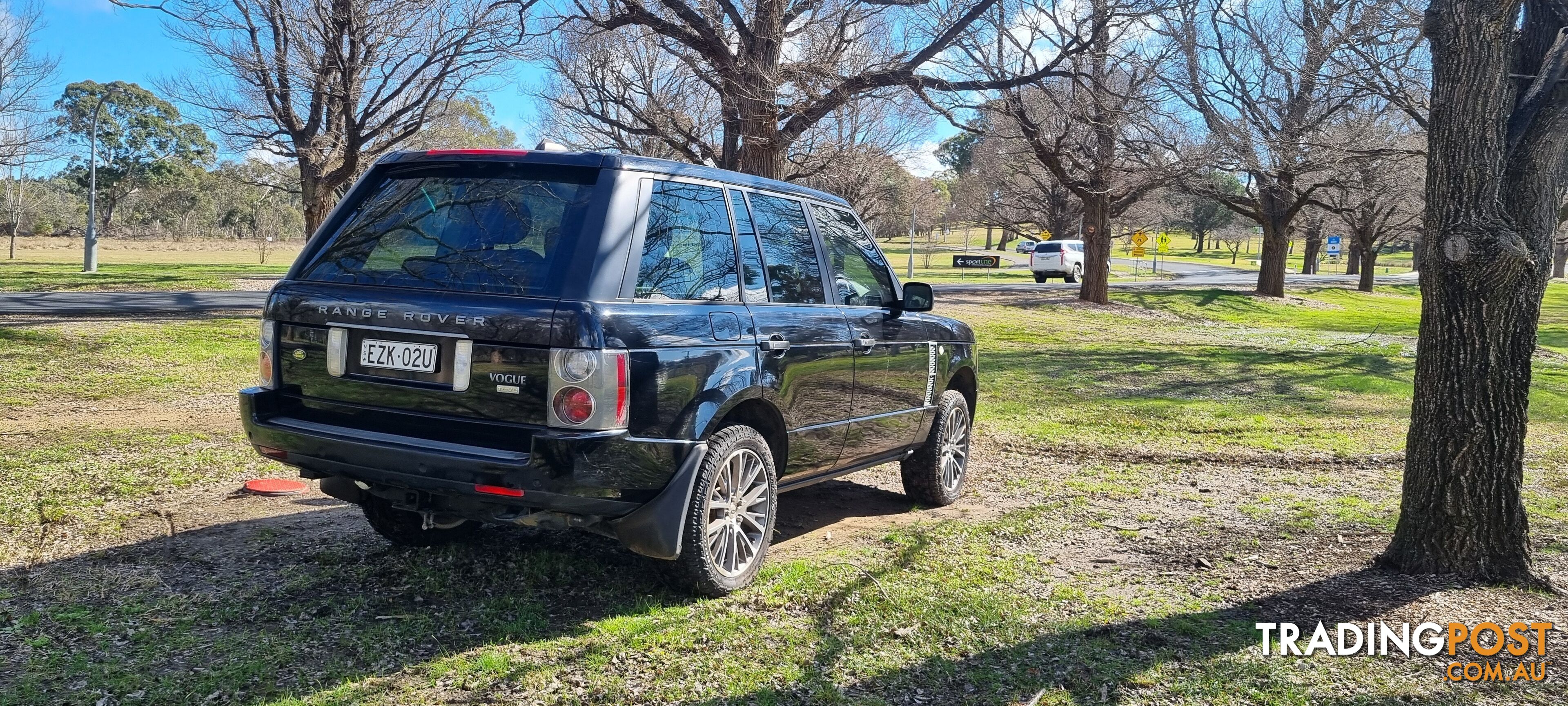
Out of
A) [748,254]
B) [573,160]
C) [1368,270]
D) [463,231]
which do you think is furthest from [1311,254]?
[463,231]

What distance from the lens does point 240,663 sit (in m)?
3.60

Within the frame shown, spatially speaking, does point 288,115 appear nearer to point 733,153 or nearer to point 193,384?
point 733,153

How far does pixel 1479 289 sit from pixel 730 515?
3.53 meters

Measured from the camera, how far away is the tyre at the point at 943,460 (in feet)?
21.2

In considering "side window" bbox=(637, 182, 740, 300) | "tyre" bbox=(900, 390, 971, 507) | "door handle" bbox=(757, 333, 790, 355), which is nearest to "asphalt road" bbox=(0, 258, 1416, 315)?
"side window" bbox=(637, 182, 740, 300)

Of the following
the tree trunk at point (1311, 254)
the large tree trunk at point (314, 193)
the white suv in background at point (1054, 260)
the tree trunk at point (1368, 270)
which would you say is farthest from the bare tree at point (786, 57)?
the tree trunk at point (1311, 254)

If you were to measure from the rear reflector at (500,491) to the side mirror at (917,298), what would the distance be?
2.81 m

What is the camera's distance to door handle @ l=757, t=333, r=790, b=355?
4598 mm

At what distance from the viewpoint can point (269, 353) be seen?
4.34m

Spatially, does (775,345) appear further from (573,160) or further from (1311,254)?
(1311,254)

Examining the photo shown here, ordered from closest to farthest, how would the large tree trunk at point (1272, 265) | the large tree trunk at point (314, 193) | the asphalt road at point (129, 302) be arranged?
1. the asphalt road at point (129, 302)
2. the large tree trunk at point (314, 193)
3. the large tree trunk at point (1272, 265)

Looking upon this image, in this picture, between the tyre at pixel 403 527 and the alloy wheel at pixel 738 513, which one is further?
the tyre at pixel 403 527

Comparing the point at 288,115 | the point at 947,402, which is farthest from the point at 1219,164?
the point at 288,115

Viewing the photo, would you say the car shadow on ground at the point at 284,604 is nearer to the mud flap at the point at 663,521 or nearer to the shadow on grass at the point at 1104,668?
the mud flap at the point at 663,521
